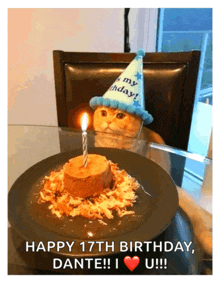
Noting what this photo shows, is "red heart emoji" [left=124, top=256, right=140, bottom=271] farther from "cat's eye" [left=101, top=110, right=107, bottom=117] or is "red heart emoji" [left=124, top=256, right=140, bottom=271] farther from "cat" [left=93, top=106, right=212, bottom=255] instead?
"cat's eye" [left=101, top=110, right=107, bottom=117]

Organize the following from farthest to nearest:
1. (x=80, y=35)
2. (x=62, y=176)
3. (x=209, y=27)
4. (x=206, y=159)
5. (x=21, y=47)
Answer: (x=209, y=27) < (x=80, y=35) < (x=21, y=47) < (x=206, y=159) < (x=62, y=176)

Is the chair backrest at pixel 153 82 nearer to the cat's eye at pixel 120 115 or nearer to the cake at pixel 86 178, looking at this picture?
the cat's eye at pixel 120 115

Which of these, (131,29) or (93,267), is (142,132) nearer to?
(93,267)

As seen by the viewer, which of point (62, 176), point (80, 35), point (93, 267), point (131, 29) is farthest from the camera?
point (131, 29)

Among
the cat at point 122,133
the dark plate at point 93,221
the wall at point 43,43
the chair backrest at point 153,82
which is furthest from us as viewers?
the wall at point 43,43

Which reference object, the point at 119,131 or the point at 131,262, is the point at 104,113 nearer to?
the point at 119,131

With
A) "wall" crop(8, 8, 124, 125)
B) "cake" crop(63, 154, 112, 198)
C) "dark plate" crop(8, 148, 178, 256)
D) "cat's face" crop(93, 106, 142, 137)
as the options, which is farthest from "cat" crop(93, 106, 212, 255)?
"wall" crop(8, 8, 124, 125)

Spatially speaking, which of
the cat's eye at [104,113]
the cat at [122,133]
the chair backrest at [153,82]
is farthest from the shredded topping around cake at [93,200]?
the chair backrest at [153,82]

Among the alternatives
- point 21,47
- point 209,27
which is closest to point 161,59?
point 21,47
